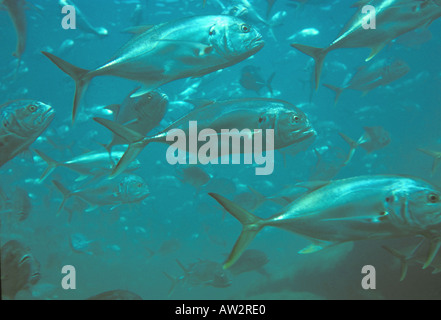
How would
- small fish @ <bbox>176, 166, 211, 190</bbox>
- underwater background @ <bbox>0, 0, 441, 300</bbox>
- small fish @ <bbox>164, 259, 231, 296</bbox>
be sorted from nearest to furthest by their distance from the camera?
small fish @ <bbox>164, 259, 231, 296</bbox>
small fish @ <bbox>176, 166, 211, 190</bbox>
underwater background @ <bbox>0, 0, 441, 300</bbox>

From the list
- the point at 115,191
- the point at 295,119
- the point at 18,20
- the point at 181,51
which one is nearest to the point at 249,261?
the point at 115,191

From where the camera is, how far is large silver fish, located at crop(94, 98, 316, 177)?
8.24 feet

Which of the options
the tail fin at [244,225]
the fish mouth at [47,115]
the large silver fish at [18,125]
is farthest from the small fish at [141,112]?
the tail fin at [244,225]

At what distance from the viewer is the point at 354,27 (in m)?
2.99

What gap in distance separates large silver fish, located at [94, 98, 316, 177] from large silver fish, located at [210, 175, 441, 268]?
55 centimetres

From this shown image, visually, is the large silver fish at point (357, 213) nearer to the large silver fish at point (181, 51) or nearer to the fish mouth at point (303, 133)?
the fish mouth at point (303, 133)

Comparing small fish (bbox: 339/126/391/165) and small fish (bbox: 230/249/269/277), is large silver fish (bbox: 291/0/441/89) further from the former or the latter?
small fish (bbox: 230/249/269/277)

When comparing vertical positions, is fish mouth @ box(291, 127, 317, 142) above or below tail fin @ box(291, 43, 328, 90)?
below

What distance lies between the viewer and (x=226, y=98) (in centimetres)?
1039

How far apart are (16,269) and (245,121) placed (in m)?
2.76

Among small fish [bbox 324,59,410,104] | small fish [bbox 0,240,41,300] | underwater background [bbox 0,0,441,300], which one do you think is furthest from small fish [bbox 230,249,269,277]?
small fish [bbox 0,240,41,300]
